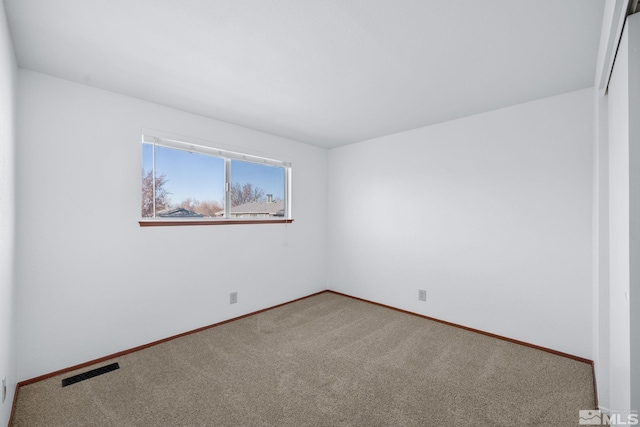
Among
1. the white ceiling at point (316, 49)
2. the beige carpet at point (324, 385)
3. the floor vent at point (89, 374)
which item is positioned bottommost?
the beige carpet at point (324, 385)

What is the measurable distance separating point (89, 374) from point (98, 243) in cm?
106

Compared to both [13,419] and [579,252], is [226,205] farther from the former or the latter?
[579,252]

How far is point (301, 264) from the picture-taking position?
423 centimetres

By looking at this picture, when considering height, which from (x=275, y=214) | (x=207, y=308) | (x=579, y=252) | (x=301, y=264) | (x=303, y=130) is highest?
(x=303, y=130)

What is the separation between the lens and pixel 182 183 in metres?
3.01

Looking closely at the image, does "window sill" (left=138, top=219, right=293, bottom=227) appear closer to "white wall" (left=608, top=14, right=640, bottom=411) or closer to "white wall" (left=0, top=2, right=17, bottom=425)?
"white wall" (left=0, top=2, right=17, bottom=425)

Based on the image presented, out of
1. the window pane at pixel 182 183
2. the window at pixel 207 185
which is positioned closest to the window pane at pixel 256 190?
the window at pixel 207 185

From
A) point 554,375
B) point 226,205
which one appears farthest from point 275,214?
point 554,375

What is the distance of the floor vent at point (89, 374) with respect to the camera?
2.13 metres

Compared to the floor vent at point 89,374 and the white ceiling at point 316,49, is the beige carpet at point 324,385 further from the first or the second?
the white ceiling at point 316,49

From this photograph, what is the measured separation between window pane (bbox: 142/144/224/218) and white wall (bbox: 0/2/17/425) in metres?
0.95

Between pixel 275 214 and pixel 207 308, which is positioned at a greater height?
pixel 275 214

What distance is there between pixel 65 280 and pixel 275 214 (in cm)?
231

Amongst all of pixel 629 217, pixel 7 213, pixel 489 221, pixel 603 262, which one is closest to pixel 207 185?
pixel 7 213
